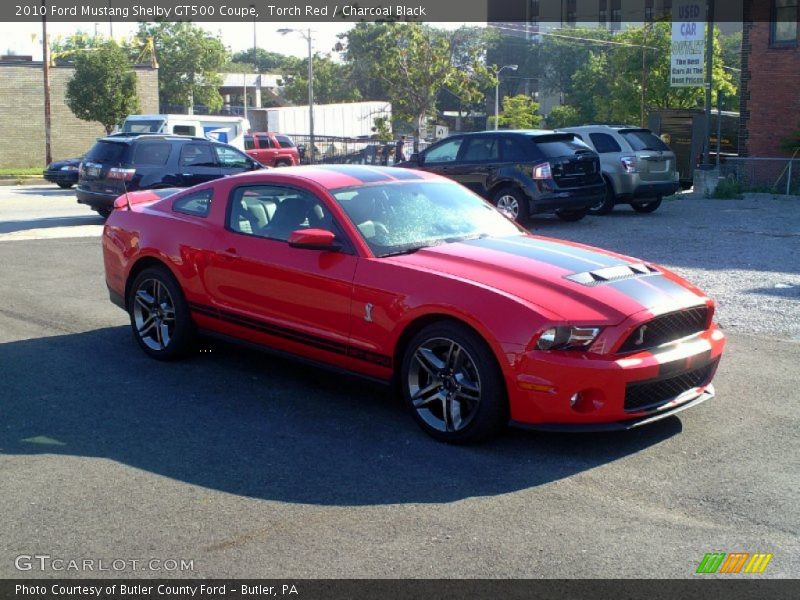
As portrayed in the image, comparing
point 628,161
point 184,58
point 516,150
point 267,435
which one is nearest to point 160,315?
point 267,435

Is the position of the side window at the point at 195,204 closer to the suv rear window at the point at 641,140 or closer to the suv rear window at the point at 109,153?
the suv rear window at the point at 109,153

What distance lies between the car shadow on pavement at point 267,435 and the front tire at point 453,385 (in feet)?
0.44

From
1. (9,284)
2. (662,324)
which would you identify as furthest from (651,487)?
(9,284)

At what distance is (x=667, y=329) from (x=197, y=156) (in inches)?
545

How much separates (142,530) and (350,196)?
3002mm

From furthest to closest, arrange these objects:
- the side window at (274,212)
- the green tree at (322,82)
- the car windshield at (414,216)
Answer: the green tree at (322,82), the side window at (274,212), the car windshield at (414,216)

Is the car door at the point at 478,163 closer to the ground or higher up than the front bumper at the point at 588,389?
higher up

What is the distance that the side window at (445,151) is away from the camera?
675 inches

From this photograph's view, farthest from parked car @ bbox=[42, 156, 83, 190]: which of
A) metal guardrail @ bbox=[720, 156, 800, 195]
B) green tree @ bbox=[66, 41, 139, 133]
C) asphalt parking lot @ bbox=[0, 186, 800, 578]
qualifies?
asphalt parking lot @ bbox=[0, 186, 800, 578]

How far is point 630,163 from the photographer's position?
17875 mm

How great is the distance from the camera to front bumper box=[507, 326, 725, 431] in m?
5.50

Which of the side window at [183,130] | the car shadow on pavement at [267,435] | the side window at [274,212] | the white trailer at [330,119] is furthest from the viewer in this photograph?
the white trailer at [330,119]

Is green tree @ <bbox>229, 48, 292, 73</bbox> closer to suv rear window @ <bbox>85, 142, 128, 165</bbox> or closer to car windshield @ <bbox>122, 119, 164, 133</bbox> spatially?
car windshield @ <bbox>122, 119, 164, 133</bbox>

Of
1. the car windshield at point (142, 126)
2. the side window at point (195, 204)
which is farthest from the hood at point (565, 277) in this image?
the car windshield at point (142, 126)
